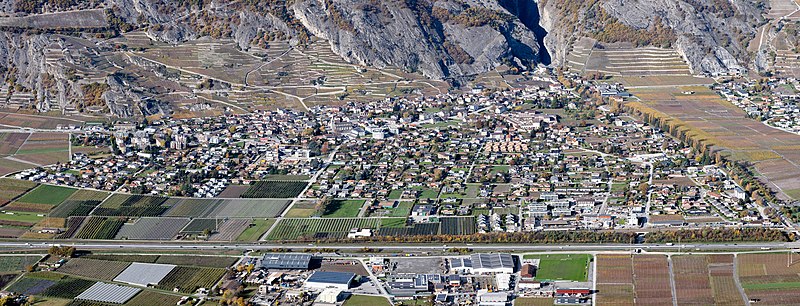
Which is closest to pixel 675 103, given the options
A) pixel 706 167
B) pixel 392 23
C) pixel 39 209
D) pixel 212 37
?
pixel 706 167

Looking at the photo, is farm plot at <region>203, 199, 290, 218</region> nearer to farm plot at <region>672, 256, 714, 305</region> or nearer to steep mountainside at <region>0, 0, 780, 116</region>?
farm plot at <region>672, 256, 714, 305</region>

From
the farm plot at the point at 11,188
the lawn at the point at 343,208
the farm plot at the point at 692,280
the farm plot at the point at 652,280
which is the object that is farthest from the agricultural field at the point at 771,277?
the farm plot at the point at 11,188

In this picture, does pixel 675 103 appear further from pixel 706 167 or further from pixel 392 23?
pixel 392 23

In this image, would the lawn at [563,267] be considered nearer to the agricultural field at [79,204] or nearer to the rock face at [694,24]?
the agricultural field at [79,204]

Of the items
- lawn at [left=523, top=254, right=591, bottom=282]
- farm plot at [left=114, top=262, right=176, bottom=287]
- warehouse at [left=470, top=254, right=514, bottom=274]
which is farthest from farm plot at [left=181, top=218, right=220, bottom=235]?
lawn at [left=523, top=254, right=591, bottom=282]

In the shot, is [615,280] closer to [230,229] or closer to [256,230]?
[256,230]

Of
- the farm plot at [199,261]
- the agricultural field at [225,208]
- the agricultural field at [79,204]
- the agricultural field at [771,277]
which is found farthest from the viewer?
the agricultural field at [79,204]
